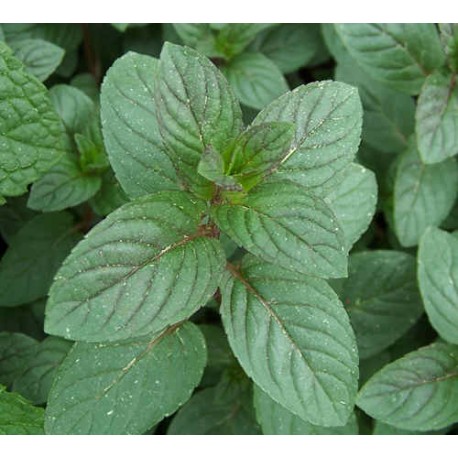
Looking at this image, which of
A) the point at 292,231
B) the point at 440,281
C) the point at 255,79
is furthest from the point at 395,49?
the point at 292,231

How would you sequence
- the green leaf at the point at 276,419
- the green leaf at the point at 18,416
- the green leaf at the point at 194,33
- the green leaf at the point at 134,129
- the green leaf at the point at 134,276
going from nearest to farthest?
1. the green leaf at the point at 134,276
2. the green leaf at the point at 134,129
3. the green leaf at the point at 18,416
4. the green leaf at the point at 276,419
5. the green leaf at the point at 194,33

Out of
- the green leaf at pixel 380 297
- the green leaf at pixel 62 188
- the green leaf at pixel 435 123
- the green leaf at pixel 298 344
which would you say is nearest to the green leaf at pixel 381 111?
the green leaf at pixel 435 123

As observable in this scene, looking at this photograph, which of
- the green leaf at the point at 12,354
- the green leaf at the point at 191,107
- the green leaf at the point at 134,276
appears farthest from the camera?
the green leaf at the point at 12,354

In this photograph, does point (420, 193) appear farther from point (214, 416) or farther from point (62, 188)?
point (62, 188)

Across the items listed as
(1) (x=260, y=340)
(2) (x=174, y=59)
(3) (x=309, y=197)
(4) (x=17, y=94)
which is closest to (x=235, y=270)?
(1) (x=260, y=340)

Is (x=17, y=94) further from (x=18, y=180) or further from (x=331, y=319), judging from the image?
(x=331, y=319)

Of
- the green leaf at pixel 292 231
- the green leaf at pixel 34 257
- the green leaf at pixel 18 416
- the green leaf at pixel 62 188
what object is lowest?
the green leaf at pixel 18 416

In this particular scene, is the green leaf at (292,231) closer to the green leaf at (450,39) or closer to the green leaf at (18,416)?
the green leaf at (18,416)
